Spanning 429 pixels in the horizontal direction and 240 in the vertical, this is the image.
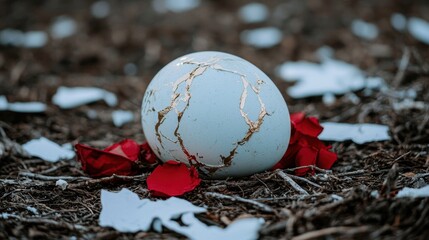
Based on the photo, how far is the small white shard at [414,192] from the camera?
1841 millimetres

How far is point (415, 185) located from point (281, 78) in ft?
8.58

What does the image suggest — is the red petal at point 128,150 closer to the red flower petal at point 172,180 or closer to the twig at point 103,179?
the twig at point 103,179

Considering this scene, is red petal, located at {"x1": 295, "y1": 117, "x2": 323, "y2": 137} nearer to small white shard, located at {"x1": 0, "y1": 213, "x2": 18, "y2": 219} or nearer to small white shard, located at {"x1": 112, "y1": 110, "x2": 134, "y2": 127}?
small white shard, located at {"x1": 0, "y1": 213, "x2": 18, "y2": 219}

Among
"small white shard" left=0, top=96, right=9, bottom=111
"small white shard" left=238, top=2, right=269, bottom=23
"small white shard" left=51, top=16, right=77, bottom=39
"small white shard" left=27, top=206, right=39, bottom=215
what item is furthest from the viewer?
"small white shard" left=238, top=2, right=269, bottom=23

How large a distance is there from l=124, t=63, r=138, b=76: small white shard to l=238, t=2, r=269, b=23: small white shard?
1.41 metres

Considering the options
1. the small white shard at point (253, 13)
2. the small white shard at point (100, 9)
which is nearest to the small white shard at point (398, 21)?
the small white shard at point (253, 13)

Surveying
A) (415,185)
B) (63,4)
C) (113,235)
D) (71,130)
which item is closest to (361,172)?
(415,185)

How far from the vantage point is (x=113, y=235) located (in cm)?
178

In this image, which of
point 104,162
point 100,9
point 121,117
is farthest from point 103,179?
point 100,9

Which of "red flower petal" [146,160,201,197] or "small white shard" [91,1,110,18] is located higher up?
"small white shard" [91,1,110,18]

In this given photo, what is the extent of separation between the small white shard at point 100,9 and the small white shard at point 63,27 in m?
0.27

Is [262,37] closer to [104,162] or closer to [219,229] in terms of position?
[104,162]

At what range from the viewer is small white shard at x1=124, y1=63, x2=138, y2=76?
4996 millimetres

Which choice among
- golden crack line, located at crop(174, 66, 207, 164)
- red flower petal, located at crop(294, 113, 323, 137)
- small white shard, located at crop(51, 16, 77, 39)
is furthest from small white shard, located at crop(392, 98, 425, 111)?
small white shard, located at crop(51, 16, 77, 39)
